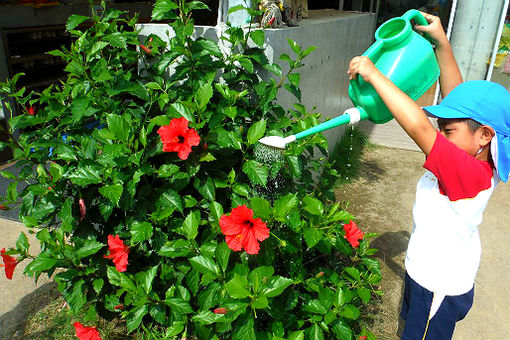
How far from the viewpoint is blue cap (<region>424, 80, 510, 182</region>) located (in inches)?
52.3

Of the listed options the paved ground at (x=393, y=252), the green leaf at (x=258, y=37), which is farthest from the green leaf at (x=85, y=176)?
the paved ground at (x=393, y=252)

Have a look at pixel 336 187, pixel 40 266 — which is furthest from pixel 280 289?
pixel 336 187

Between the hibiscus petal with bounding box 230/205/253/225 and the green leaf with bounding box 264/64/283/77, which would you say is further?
the green leaf with bounding box 264/64/283/77

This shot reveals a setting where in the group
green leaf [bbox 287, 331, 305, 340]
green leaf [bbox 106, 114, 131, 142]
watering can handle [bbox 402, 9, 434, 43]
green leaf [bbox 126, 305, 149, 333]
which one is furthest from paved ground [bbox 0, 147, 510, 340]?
watering can handle [bbox 402, 9, 434, 43]

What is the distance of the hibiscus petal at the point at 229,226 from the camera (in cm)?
A: 137

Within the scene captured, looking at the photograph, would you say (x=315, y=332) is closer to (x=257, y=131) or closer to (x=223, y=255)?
(x=223, y=255)

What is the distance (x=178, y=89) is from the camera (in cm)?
185

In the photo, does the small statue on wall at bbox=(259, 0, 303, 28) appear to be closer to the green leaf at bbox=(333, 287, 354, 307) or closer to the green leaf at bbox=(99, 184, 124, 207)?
the green leaf at bbox=(99, 184, 124, 207)

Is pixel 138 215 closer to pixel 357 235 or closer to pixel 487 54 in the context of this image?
pixel 357 235

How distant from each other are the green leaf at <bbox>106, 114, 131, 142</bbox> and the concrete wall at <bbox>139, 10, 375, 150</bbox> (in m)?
0.81

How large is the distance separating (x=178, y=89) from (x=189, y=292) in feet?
2.93

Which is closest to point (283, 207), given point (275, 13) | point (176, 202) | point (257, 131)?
point (257, 131)

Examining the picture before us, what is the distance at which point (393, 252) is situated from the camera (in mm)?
3004

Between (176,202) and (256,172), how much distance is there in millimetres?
338
